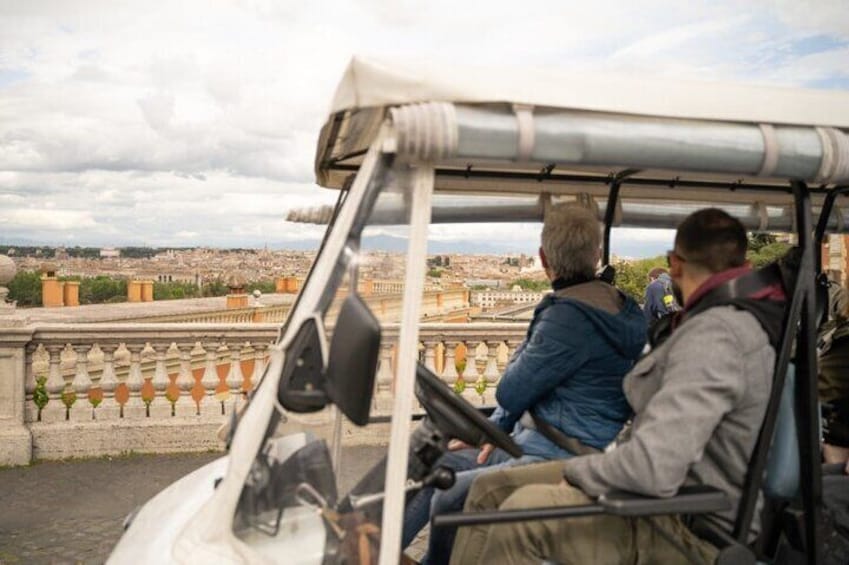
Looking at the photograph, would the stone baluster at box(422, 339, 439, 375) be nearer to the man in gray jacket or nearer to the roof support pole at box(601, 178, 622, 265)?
the roof support pole at box(601, 178, 622, 265)

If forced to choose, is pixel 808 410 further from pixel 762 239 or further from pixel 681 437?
pixel 762 239

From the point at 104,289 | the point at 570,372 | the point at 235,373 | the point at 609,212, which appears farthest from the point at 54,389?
the point at 104,289

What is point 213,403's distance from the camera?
8.43 m

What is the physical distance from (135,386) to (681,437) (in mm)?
6805

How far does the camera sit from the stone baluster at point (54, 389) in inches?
310

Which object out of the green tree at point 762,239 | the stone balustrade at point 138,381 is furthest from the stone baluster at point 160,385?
the green tree at point 762,239

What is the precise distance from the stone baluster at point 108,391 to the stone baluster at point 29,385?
550 millimetres

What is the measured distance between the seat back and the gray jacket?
11 cm

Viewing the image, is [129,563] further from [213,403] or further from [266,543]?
[213,403]

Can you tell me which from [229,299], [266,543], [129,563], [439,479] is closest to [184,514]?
[129,563]

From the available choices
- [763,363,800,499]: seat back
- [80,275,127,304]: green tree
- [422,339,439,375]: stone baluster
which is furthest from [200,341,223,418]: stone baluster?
[80,275,127,304]: green tree

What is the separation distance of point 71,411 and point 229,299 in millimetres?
10208

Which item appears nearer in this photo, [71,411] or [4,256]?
[71,411]

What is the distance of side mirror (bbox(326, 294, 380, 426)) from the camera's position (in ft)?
6.10
